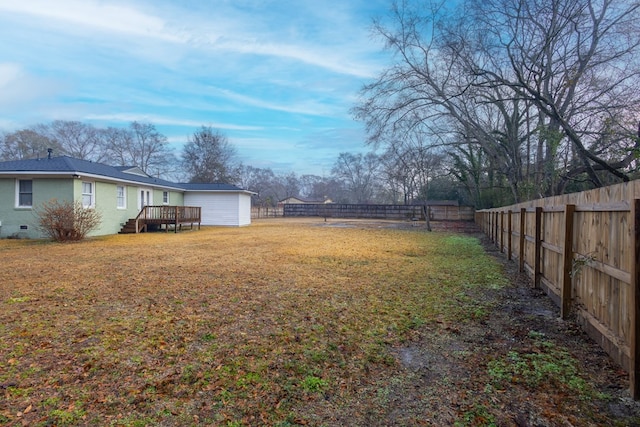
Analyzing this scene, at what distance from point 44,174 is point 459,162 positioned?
28500 mm

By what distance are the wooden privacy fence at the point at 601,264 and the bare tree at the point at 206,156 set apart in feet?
119

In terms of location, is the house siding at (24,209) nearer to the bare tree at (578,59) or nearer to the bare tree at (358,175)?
the bare tree at (578,59)

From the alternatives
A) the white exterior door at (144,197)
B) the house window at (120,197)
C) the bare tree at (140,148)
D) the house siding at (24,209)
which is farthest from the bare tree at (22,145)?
the house siding at (24,209)

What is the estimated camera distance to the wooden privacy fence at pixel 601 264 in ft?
7.37

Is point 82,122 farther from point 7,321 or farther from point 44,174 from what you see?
point 7,321

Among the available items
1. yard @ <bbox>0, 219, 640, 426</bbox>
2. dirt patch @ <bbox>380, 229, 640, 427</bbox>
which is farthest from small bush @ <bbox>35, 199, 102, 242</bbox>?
dirt patch @ <bbox>380, 229, 640, 427</bbox>

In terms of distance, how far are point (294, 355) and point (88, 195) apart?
14.5 m

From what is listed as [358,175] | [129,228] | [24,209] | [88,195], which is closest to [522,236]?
[88,195]

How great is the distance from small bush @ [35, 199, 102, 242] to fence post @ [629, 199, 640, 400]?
13956mm

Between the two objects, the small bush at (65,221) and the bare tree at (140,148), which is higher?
the bare tree at (140,148)

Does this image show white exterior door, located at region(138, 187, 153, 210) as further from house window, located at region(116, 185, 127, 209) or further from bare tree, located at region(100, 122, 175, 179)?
bare tree, located at region(100, 122, 175, 179)

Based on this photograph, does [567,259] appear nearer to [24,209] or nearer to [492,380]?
[492,380]

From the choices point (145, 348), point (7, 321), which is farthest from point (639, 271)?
point (7, 321)

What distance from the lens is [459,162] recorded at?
29922 millimetres
